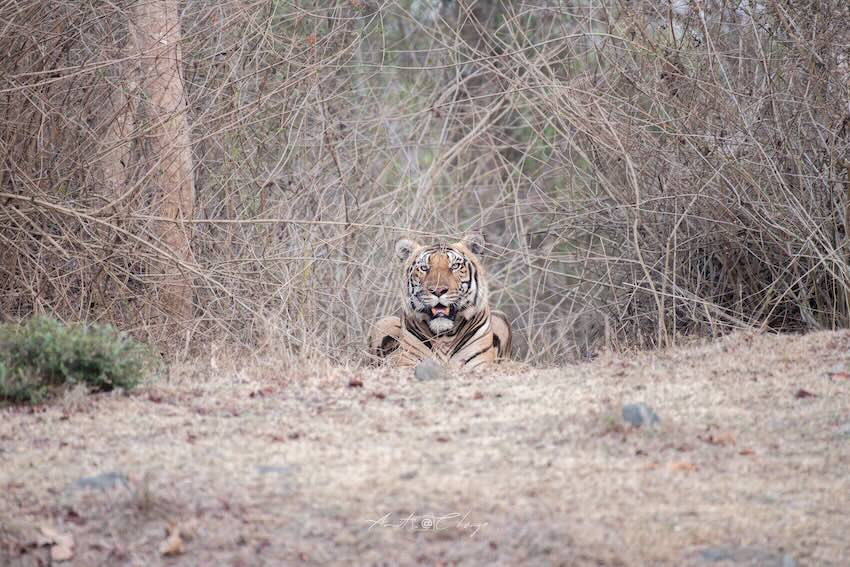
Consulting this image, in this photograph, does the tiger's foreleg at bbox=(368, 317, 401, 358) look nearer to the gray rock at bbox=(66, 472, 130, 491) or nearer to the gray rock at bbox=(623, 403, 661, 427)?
the gray rock at bbox=(623, 403, 661, 427)

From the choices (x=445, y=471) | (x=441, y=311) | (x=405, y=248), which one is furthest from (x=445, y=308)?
(x=445, y=471)

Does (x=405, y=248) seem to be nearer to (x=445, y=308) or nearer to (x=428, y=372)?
(x=445, y=308)

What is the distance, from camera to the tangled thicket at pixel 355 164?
27.0 feet

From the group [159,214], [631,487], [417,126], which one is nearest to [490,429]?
[631,487]

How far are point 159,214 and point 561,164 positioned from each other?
350cm

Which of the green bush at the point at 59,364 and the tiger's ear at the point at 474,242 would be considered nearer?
the green bush at the point at 59,364

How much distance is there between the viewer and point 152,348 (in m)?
7.35

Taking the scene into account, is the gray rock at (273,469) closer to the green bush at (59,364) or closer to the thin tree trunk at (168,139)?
the green bush at (59,364)

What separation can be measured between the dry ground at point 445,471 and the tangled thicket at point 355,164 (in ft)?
4.78

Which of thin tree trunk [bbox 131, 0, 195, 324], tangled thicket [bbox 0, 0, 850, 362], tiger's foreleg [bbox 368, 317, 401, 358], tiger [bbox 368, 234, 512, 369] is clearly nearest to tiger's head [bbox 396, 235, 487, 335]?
tiger [bbox 368, 234, 512, 369]

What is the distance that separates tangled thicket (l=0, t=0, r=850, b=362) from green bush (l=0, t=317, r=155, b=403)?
5.05ft

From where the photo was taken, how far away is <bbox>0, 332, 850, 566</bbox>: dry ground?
4.05 m

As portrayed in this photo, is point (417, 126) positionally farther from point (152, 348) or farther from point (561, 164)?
point (152, 348)

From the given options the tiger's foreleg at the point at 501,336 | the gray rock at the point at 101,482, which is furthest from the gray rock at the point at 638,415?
the tiger's foreleg at the point at 501,336
